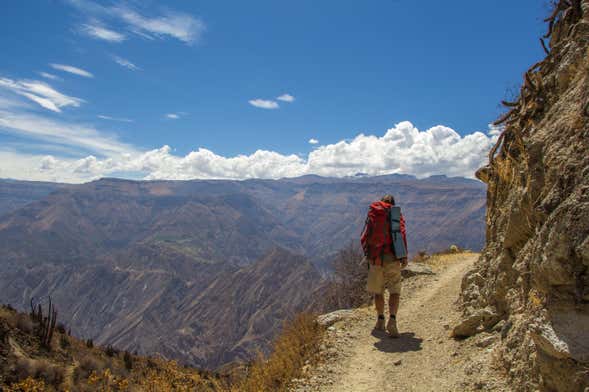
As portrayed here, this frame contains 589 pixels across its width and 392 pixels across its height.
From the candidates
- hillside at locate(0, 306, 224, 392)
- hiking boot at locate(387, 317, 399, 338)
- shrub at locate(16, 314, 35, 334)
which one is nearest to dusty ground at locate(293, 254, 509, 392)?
Result: hiking boot at locate(387, 317, 399, 338)

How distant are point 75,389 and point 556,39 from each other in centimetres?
1214

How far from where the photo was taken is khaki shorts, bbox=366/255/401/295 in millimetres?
7898

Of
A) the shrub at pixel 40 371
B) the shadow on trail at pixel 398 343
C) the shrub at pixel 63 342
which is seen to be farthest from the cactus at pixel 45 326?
the shadow on trail at pixel 398 343

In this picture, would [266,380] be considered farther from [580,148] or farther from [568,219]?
[580,148]

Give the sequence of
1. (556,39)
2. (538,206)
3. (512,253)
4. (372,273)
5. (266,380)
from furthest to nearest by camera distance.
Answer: (372,273)
(556,39)
(266,380)
(512,253)
(538,206)

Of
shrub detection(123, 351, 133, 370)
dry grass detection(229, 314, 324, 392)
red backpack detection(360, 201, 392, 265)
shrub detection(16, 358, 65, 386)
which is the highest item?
red backpack detection(360, 201, 392, 265)

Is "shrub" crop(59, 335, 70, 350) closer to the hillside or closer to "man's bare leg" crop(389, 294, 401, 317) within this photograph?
the hillside

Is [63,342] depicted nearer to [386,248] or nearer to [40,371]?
[40,371]

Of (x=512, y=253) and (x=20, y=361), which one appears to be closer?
(x=512, y=253)

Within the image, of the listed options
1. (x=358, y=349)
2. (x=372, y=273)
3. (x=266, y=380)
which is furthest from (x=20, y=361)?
(x=372, y=273)

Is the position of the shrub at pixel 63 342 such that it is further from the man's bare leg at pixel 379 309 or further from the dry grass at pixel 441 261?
the dry grass at pixel 441 261

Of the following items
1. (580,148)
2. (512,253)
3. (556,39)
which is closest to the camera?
(580,148)

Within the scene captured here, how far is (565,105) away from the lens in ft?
17.2

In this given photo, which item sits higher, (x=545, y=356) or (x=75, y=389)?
(x=545, y=356)
